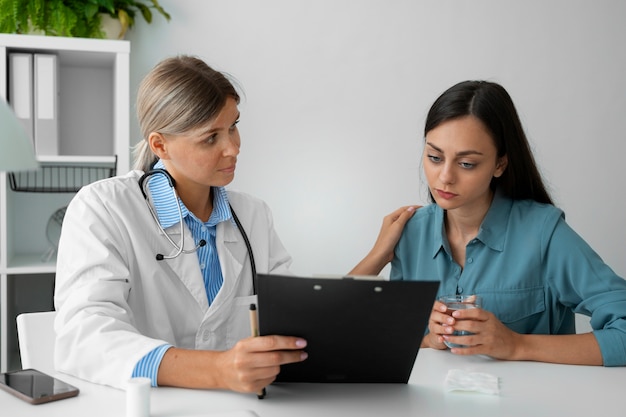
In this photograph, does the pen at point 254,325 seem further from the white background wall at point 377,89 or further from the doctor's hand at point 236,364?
the white background wall at point 377,89

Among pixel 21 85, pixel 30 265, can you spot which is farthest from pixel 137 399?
pixel 21 85

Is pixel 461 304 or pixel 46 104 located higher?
pixel 46 104

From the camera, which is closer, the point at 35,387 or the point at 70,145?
the point at 35,387

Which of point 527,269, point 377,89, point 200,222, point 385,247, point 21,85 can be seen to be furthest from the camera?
point 377,89

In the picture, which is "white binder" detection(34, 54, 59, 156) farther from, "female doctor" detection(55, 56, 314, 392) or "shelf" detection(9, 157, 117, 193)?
"female doctor" detection(55, 56, 314, 392)

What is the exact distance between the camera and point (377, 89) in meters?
3.03

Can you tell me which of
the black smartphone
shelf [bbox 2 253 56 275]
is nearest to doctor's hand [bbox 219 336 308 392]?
the black smartphone

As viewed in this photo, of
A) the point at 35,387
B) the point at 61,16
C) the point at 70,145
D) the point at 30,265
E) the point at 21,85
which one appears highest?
the point at 61,16

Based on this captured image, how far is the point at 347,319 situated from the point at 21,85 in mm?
1756

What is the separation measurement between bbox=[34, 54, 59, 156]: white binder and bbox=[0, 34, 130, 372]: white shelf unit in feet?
0.18

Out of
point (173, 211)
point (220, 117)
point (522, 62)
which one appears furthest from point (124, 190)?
point (522, 62)

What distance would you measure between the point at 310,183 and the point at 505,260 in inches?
55.3

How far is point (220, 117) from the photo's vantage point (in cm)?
151

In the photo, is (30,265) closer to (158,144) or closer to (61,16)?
(61,16)
